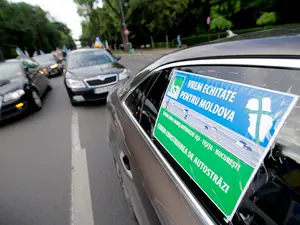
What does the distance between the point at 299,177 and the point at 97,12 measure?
54.1 metres

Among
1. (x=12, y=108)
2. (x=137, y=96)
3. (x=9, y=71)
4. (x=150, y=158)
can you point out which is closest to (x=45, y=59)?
(x=9, y=71)

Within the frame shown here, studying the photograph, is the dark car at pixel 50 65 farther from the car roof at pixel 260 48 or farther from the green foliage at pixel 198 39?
the green foliage at pixel 198 39

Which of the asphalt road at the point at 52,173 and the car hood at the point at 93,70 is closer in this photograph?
the asphalt road at the point at 52,173

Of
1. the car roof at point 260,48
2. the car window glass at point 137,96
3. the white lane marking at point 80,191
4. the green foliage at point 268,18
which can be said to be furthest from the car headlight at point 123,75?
the green foliage at point 268,18

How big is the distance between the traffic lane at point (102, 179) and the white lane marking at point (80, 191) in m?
0.06

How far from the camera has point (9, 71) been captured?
20.7ft

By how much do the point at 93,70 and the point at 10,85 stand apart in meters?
2.18

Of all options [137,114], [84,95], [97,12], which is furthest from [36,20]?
[137,114]

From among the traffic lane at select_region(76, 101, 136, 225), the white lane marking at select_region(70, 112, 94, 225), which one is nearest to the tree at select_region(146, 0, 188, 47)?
the traffic lane at select_region(76, 101, 136, 225)

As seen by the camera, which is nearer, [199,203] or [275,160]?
[275,160]

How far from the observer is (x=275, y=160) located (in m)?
0.80

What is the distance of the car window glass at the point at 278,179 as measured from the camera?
752 mm

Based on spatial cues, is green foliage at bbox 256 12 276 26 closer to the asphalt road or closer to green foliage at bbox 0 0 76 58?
the asphalt road

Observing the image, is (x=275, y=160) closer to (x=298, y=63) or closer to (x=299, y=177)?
(x=299, y=177)
